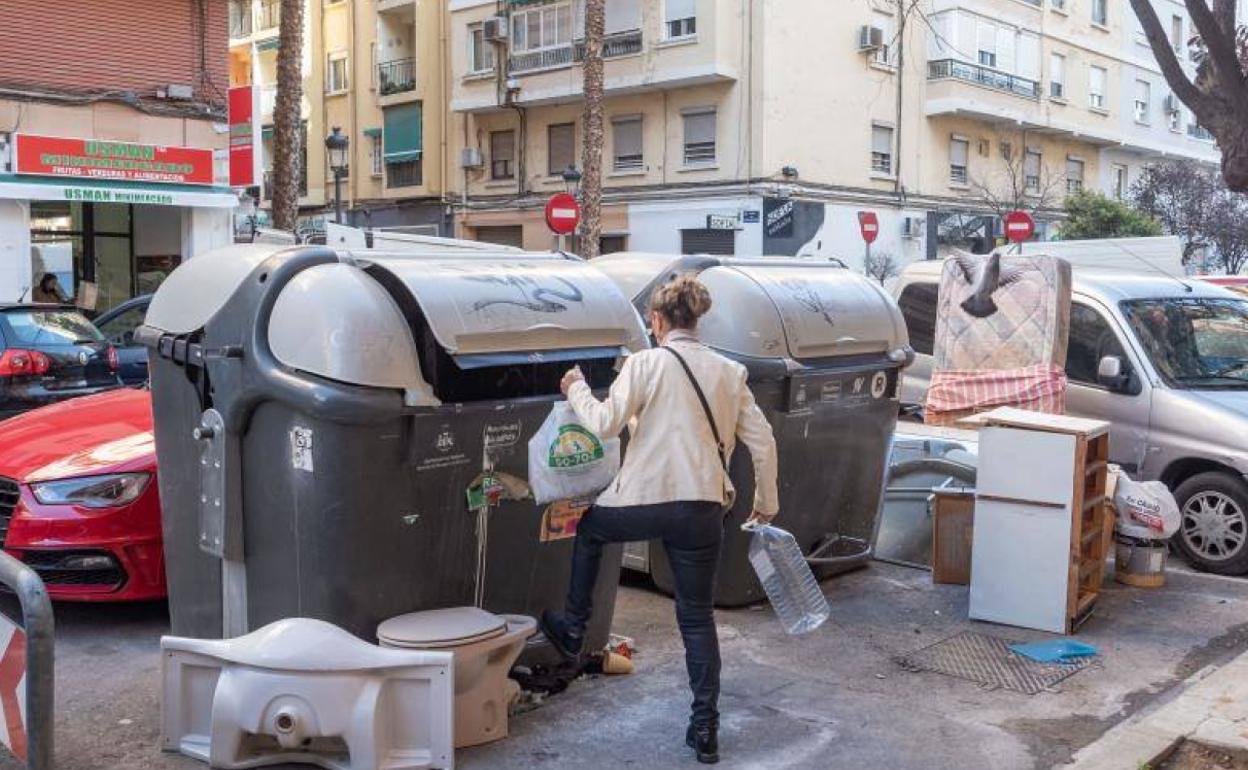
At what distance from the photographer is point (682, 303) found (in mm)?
4578

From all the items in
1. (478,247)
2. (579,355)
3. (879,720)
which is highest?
(478,247)

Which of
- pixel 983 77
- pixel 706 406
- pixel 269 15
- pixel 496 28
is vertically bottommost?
pixel 706 406

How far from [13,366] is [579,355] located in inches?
275

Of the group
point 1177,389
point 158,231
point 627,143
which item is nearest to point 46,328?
point 1177,389

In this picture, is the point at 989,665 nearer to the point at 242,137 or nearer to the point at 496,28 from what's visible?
the point at 242,137

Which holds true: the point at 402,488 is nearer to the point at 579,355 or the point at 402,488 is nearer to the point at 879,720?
the point at 579,355

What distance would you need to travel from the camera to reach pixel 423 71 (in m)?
36.8

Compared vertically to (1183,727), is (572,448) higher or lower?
higher

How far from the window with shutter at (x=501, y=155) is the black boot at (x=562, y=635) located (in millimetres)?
31035

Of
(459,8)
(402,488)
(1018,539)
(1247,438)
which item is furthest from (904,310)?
(459,8)

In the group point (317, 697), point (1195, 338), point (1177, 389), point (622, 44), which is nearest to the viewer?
point (317, 697)

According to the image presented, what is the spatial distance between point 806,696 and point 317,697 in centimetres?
210

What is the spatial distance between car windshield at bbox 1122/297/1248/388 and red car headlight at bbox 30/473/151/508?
6.45 m

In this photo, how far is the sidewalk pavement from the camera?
4.55 m
